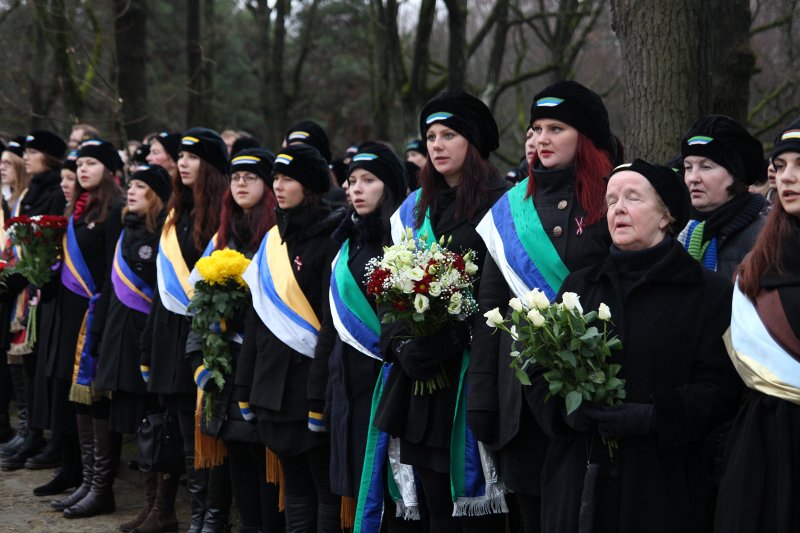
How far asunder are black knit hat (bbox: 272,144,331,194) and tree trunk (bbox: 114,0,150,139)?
8.63 metres

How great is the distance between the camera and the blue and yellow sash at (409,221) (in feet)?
17.5

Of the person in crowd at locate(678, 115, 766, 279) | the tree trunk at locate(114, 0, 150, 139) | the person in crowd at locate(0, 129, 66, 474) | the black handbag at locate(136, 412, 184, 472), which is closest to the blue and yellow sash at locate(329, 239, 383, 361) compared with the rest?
the person in crowd at locate(678, 115, 766, 279)

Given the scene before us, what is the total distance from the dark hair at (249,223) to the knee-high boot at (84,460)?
2.24 meters

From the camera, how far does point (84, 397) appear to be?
7.91 meters

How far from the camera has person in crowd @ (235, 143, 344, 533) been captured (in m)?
6.15

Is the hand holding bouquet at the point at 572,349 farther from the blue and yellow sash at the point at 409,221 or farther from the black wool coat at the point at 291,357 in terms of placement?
the black wool coat at the point at 291,357

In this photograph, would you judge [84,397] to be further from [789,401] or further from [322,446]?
[789,401]

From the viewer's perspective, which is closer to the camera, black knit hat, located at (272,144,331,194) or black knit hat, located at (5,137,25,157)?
black knit hat, located at (272,144,331,194)

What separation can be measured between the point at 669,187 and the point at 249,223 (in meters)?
3.35

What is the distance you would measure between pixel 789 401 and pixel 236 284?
374 cm

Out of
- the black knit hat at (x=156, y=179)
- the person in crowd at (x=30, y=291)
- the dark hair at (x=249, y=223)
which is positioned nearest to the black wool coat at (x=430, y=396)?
the dark hair at (x=249, y=223)

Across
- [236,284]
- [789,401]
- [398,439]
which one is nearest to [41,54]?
[236,284]

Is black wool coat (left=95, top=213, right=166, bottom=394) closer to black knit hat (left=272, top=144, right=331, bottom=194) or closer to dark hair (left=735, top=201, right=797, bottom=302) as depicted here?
black knit hat (left=272, top=144, right=331, bottom=194)

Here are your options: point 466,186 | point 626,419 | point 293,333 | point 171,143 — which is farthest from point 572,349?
point 171,143
